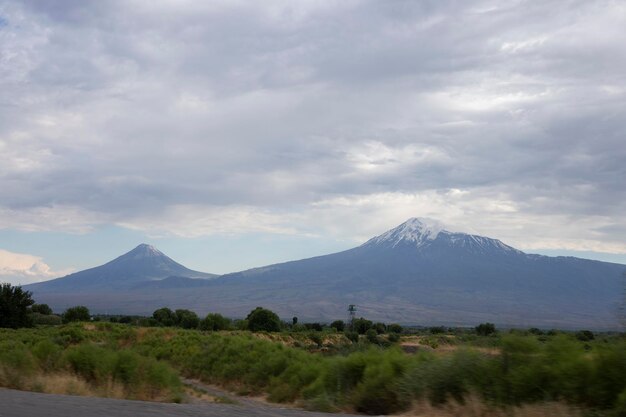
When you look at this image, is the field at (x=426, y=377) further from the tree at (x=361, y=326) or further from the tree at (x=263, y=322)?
the tree at (x=361, y=326)

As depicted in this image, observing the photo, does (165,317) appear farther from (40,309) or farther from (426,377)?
(426,377)

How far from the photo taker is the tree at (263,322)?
243 feet

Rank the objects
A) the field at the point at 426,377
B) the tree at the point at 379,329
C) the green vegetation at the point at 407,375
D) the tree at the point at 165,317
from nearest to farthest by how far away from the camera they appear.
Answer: the field at the point at 426,377 → the green vegetation at the point at 407,375 → the tree at the point at 379,329 → the tree at the point at 165,317

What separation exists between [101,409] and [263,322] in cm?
6249

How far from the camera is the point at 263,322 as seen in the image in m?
75.2

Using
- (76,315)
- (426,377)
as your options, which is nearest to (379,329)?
(76,315)

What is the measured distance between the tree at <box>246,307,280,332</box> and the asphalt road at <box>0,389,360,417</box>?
5906 centimetres

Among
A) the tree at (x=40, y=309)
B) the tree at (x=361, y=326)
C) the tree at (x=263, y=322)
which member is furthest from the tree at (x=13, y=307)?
the tree at (x=361, y=326)

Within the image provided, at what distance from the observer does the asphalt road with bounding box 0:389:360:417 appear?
12.7 metres

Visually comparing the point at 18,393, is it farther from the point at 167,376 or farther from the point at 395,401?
the point at 395,401

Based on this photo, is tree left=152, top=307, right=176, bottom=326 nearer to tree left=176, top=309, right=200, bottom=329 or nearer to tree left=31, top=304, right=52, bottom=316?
tree left=176, top=309, right=200, bottom=329

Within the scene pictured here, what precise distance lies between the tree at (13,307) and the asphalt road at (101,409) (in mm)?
57259

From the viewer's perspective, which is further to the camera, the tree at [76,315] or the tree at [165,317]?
the tree at [165,317]

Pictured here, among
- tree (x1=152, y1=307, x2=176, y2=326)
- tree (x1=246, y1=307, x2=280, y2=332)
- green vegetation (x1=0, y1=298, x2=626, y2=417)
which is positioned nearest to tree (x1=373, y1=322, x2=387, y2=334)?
tree (x1=246, y1=307, x2=280, y2=332)
